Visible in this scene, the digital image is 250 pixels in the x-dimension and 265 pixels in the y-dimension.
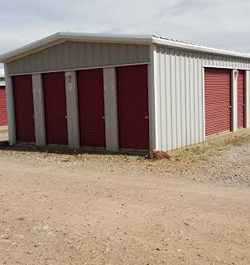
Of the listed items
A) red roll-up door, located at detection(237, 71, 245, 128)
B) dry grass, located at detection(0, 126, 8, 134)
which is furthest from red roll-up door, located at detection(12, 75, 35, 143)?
red roll-up door, located at detection(237, 71, 245, 128)

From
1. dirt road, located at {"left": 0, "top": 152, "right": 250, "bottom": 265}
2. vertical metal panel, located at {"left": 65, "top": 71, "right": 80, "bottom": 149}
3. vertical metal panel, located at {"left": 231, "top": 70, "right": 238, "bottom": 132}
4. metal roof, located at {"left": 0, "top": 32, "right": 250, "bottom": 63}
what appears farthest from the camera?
vertical metal panel, located at {"left": 231, "top": 70, "right": 238, "bottom": 132}

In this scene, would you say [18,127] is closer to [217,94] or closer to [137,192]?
[217,94]

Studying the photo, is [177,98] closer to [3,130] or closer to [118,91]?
[118,91]

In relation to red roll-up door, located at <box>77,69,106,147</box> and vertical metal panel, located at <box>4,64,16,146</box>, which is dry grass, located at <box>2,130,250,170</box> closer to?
red roll-up door, located at <box>77,69,106,147</box>

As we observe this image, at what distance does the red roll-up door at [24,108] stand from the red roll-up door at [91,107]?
2.53 meters

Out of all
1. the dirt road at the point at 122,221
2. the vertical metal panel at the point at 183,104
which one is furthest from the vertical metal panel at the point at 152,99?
the dirt road at the point at 122,221

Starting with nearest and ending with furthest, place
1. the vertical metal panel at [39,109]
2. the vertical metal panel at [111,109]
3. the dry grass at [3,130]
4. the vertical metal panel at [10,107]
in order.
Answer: the vertical metal panel at [111,109]
the vertical metal panel at [39,109]
the vertical metal panel at [10,107]
the dry grass at [3,130]

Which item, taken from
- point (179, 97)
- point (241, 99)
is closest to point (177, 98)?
point (179, 97)

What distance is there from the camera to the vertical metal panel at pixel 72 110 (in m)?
14.3

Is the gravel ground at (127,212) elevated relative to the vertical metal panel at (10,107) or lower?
lower

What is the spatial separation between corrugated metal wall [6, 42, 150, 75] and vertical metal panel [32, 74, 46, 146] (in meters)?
0.39

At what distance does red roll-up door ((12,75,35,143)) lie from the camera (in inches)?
627

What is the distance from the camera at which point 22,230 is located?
5957 mm

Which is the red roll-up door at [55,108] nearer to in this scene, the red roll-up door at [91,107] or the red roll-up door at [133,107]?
the red roll-up door at [91,107]
